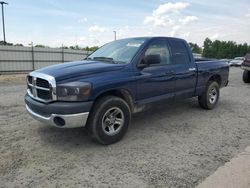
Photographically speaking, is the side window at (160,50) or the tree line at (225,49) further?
the tree line at (225,49)

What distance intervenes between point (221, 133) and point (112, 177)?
8.60ft

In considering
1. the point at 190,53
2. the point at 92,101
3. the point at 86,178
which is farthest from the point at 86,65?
the point at 190,53

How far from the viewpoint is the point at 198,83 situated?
6020 mm

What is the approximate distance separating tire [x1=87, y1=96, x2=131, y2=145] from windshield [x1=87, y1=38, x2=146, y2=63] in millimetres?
903

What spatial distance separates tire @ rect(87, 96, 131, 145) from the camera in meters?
3.86

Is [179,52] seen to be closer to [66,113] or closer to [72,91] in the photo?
[72,91]

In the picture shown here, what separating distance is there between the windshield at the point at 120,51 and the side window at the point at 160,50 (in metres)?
0.21

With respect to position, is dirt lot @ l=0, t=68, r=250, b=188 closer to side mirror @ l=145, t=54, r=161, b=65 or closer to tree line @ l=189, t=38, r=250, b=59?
side mirror @ l=145, t=54, r=161, b=65

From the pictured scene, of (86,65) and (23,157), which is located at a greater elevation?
(86,65)

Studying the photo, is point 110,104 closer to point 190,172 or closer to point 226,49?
point 190,172

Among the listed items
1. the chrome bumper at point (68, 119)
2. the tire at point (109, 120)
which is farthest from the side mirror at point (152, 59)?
the chrome bumper at point (68, 119)

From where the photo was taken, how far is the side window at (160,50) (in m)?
4.83

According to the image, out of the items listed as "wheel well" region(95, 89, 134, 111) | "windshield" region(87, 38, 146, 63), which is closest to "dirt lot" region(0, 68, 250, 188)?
"wheel well" region(95, 89, 134, 111)

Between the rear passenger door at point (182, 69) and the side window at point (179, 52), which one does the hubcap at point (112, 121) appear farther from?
the side window at point (179, 52)
